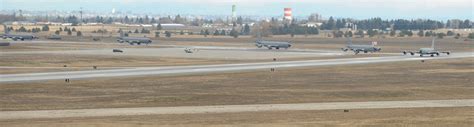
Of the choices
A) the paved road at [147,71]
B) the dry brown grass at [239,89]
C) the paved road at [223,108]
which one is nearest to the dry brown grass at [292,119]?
the paved road at [223,108]

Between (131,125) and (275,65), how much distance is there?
2272 inches

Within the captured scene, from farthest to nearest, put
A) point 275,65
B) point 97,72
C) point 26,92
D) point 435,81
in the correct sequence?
point 275,65 < point 97,72 < point 435,81 < point 26,92

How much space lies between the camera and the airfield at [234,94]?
4228 cm

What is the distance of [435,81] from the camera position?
71.8 m

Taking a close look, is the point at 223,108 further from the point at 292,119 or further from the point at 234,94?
the point at 234,94

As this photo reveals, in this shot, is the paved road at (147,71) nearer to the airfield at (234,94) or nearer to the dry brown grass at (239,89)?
the airfield at (234,94)

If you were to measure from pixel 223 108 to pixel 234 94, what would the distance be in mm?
9185

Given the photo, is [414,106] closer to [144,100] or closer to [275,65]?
[144,100]

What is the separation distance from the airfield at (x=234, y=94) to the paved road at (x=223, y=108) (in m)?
0.05

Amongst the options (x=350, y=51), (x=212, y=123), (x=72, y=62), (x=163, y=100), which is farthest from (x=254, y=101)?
(x=350, y=51)

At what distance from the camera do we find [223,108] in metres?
48.5

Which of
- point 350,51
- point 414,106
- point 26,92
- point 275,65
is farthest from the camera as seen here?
point 350,51

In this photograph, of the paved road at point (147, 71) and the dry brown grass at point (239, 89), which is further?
the paved road at point (147, 71)

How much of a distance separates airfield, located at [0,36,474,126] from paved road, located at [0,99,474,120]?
52 millimetres
